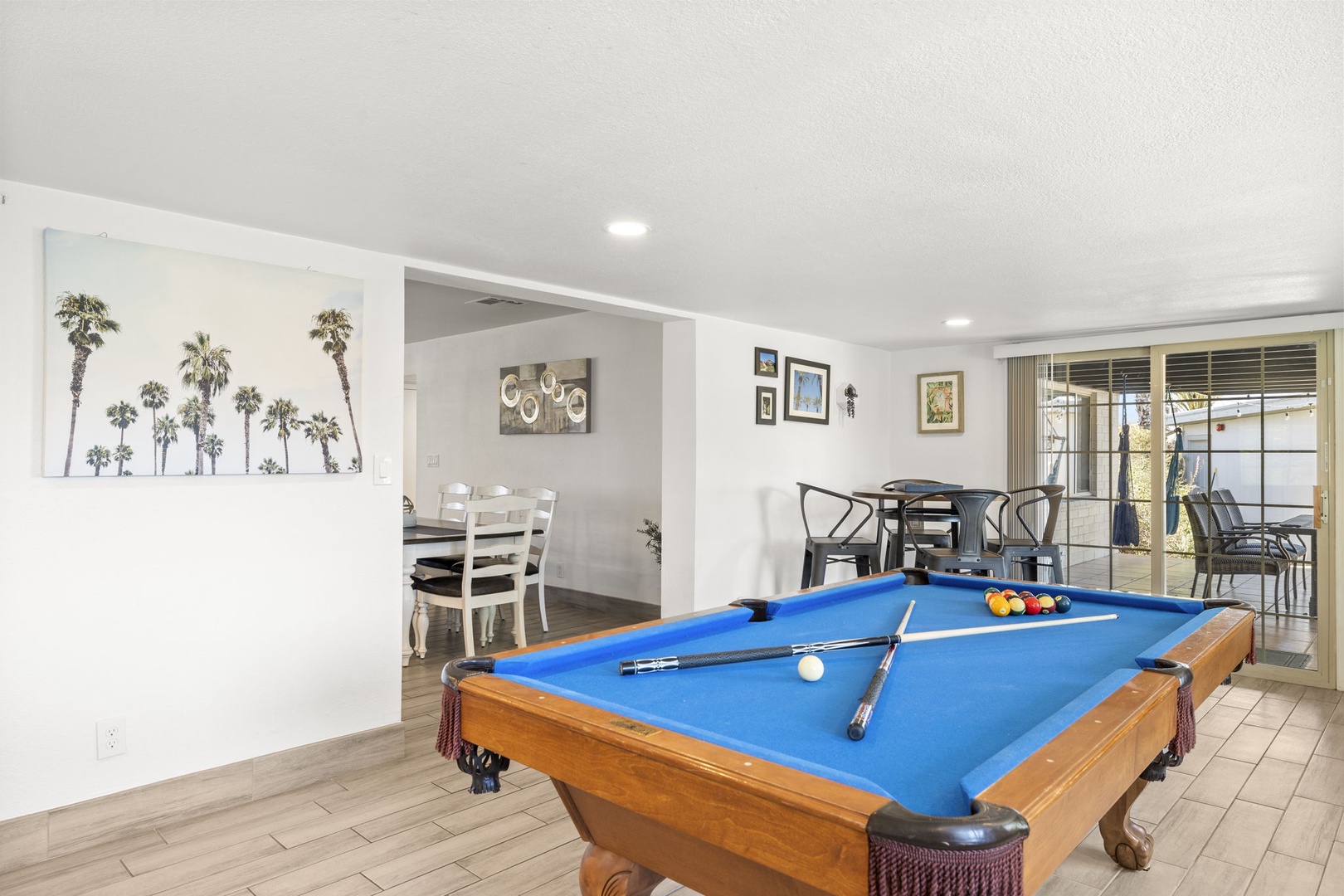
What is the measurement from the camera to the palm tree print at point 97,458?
254 centimetres

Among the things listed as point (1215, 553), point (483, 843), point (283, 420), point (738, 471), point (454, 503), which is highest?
point (283, 420)

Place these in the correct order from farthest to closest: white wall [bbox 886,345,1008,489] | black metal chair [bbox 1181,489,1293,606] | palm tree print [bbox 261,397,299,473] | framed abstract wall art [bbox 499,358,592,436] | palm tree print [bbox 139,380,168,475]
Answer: framed abstract wall art [bbox 499,358,592,436]
white wall [bbox 886,345,1008,489]
black metal chair [bbox 1181,489,1293,606]
palm tree print [bbox 261,397,299,473]
palm tree print [bbox 139,380,168,475]

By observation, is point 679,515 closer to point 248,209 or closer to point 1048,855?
point 248,209

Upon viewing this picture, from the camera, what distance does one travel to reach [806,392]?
5469 millimetres

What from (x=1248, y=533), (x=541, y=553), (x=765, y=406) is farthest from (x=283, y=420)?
(x=1248, y=533)

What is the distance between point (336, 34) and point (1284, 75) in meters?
1.95

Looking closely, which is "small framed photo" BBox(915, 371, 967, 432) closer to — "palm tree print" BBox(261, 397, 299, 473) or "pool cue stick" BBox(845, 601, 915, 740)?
"pool cue stick" BBox(845, 601, 915, 740)

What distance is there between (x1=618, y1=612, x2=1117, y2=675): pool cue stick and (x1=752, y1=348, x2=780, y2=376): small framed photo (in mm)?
2988

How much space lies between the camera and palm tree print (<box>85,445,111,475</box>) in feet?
8.32

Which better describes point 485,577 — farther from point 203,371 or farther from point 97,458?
point 97,458

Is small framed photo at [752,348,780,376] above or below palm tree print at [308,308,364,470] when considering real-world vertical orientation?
above

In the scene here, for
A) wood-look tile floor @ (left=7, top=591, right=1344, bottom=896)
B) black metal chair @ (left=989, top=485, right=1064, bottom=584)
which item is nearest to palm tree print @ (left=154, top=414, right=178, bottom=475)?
wood-look tile floor @ (left=7, top=591, right=1344, bottom=896)

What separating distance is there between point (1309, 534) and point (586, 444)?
15.4 feet

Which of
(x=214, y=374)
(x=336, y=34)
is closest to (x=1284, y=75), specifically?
(x=336, y=34)
